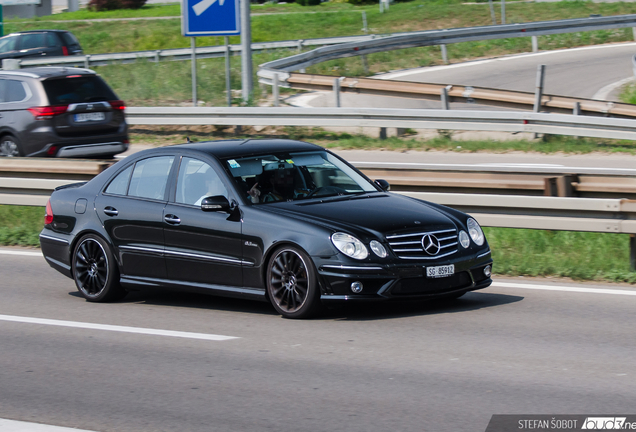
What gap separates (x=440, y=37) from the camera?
30781 millimetres

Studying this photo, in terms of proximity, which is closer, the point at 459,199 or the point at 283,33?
the point at 459,199

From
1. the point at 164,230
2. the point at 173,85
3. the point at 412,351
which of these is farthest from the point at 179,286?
the point at 173,85

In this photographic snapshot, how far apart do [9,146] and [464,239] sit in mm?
10418

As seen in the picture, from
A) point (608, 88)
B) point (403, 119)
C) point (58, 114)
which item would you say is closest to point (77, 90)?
point (58, 114)

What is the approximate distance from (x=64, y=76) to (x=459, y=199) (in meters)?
8.54

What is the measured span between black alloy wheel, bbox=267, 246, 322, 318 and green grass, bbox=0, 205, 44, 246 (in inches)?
217

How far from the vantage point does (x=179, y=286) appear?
8.54 metres

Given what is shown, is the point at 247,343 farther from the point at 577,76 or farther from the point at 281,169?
the point at 577,76

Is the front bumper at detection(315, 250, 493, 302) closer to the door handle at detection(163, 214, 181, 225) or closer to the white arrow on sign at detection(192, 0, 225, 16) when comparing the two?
the door handle at detection(163, 214, 181, 225)

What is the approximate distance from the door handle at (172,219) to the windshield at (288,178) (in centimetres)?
62

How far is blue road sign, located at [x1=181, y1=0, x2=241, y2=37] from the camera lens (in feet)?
70.4

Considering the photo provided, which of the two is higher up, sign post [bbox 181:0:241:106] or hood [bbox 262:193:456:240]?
sign post [bbox 181:0:241:106]

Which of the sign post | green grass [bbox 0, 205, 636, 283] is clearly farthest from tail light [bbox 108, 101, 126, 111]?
the sign post

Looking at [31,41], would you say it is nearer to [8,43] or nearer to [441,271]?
[8,43]
